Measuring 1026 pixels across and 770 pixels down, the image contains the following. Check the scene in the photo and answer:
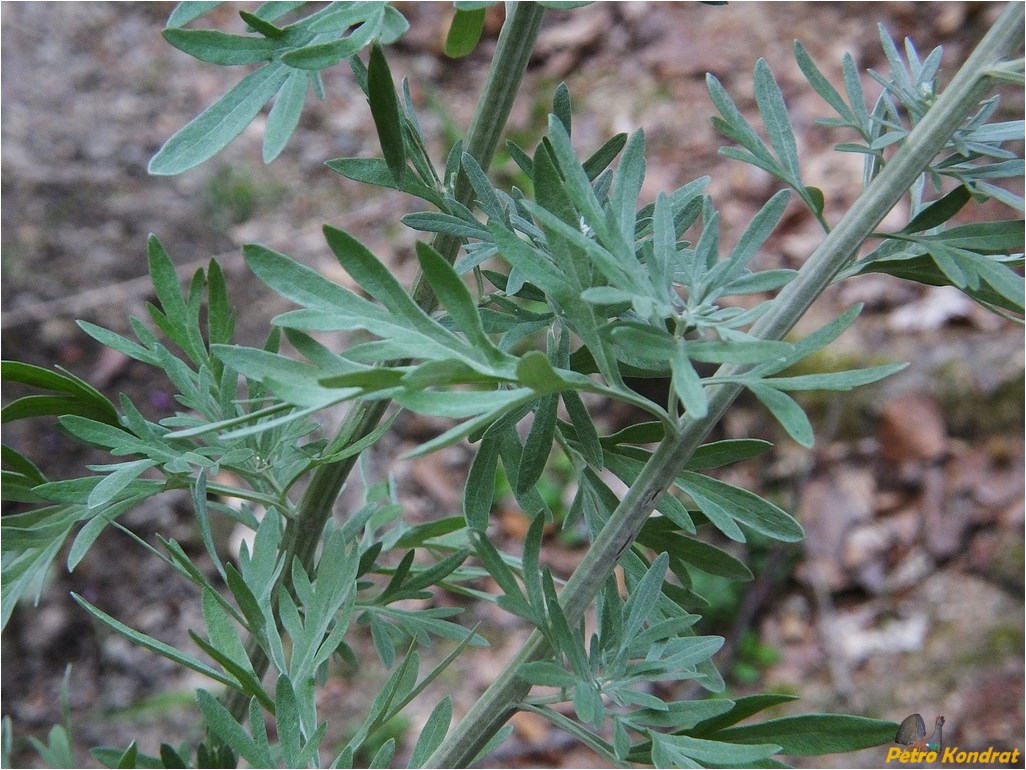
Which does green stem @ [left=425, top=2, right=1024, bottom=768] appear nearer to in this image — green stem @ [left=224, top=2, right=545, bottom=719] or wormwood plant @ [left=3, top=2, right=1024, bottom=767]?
wormwood plant @ [left=3, top=2, right=1024, bottom=767]

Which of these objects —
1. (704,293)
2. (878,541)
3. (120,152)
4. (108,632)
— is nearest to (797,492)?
(878,541)

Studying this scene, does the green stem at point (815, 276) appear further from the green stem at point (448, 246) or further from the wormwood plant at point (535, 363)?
the green stem at point (448, 246)

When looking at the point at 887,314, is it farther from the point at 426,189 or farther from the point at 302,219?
the point at 426,189

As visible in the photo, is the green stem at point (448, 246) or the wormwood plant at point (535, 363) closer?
the wormwood plant at point (535, 363)

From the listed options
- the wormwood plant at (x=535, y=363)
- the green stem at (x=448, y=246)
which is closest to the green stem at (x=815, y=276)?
the wormwood plant at (x=535, y=363)

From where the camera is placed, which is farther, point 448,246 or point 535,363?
point 448,246
